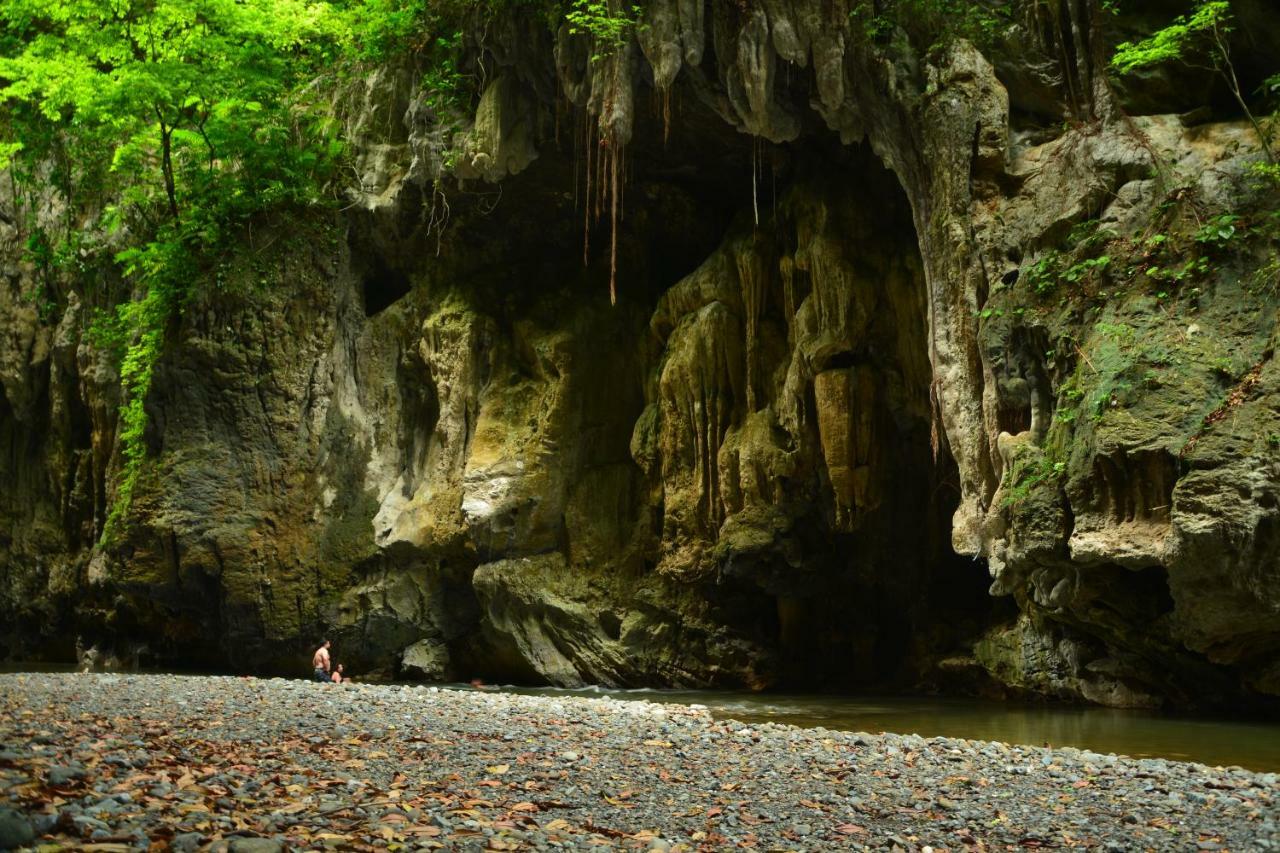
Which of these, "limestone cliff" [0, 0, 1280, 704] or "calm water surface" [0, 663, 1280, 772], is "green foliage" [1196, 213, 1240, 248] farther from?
"calm water surface" [0, 663, 1280, 772]

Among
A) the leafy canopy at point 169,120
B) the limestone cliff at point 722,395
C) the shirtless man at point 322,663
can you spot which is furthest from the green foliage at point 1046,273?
the leafy canopy at point 169,120

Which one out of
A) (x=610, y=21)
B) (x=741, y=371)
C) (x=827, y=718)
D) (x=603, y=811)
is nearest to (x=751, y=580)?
(x=741, y=371)

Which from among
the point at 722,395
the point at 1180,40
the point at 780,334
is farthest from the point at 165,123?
the point at 1180,40

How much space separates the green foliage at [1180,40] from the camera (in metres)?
10.5

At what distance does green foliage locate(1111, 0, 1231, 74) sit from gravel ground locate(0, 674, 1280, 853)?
7.27 m

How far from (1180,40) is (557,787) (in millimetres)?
10496

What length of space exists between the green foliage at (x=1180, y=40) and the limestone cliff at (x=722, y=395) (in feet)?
1.79

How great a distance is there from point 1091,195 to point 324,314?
13139 millimetres

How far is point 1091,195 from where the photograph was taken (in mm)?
11203

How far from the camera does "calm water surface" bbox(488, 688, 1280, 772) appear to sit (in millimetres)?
8578

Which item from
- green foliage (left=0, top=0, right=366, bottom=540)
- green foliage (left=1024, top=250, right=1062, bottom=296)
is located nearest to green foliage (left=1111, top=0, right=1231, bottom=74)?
green foliage (left=1024, top=250, right=1062, bottom=296)

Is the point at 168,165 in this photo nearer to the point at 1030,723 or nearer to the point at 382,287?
the point at 382,287

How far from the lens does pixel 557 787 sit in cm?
579

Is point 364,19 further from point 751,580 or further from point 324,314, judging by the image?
point 751,580
